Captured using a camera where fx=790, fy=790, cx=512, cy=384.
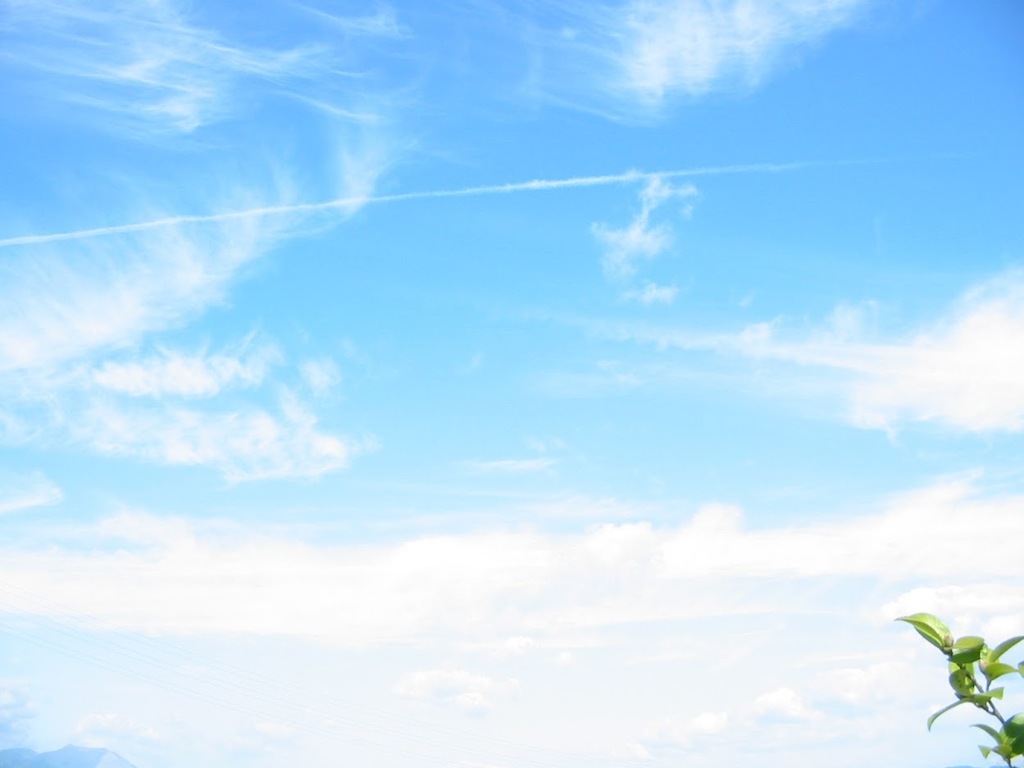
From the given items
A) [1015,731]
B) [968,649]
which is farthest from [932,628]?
[1015,731]

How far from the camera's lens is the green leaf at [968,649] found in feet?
17.3

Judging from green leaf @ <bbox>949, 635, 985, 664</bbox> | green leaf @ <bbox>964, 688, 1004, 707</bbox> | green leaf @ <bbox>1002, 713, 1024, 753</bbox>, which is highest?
green leaf @ <bbox>949, 635, 985, 664</bbox>

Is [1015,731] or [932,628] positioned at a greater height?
[932,628]

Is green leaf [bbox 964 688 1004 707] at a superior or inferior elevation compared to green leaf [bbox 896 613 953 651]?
inferior

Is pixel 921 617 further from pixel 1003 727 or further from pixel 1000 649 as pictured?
pixel 1003 727

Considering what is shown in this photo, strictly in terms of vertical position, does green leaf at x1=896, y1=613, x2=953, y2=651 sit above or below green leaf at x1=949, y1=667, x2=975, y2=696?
above

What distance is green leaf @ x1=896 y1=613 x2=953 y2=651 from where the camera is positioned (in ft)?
18.1

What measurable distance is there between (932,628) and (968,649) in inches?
11.3

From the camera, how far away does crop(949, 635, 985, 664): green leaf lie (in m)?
5.27

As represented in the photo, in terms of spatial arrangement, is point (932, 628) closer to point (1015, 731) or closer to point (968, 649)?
point (968, 649)

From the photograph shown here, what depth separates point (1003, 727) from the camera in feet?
17.7

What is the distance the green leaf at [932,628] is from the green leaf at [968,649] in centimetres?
11

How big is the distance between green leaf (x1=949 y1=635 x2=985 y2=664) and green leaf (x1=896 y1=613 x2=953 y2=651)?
0.11 m

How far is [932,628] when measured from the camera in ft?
18.3
